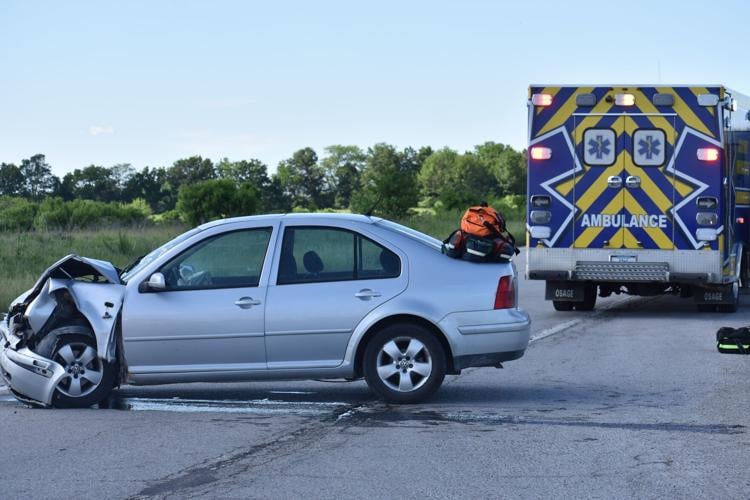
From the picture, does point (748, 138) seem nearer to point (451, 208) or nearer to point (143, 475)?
point (143, 475)

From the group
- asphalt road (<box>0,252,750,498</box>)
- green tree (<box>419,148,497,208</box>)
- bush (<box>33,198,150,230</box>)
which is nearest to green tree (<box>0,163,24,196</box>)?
bush (<box>33,198,150,230</box>)

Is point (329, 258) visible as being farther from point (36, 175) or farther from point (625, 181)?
point (36, 175)

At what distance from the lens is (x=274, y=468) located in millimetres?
7652

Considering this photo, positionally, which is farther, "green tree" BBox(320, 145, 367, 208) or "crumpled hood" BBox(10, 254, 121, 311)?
"green tree" BBox(320, 145, 367, 208)

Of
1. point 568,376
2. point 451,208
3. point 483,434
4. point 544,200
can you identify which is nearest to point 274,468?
point 483,434

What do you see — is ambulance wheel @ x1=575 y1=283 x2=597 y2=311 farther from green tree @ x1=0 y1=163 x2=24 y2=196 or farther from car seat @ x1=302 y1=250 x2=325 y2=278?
green tree @ x1=0 y1=163 x2=24 y2=196

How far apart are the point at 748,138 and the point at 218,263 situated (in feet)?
40.1

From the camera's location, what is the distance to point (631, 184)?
58.1ft

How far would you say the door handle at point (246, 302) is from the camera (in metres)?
10.1

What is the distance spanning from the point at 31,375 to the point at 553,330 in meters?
8.35

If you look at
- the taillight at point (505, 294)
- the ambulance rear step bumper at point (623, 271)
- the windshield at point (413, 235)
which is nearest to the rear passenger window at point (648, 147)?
the ambulance rear step bumper at point (623, 271)

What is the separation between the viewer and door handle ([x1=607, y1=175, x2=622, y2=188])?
17.8m

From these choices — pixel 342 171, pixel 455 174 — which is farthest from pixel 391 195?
pixel 455 174

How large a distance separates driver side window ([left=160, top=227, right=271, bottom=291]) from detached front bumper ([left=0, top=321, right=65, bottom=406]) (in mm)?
1124
